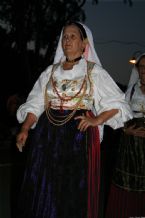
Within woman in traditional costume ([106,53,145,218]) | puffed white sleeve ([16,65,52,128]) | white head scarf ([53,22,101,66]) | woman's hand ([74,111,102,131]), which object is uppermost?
white head scarf ([53,22,101,66])

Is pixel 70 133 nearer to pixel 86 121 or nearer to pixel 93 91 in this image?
pixel 86 121

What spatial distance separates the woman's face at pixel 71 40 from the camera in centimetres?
317

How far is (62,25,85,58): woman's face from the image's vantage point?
317 cm

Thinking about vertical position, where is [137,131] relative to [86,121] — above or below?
below

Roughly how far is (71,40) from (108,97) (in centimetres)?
54

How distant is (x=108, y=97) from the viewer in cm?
310

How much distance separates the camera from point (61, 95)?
3141mm

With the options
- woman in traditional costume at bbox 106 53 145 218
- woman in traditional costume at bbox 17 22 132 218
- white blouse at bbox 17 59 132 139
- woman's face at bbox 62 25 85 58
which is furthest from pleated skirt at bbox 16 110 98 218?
woman in traditional costume at bbox 106 53 145 218

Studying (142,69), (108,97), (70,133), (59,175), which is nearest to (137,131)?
(142,69)

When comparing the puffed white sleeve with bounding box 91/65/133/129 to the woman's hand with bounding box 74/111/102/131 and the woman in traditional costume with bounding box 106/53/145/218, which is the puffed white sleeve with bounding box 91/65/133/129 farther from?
the woman in traditional costume with bounding box 106/53/145/218

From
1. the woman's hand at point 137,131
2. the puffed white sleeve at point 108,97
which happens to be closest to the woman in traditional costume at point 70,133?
the puffed white sleeve at point 108,97

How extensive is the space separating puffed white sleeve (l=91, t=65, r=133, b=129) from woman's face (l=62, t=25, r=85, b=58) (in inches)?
9.1

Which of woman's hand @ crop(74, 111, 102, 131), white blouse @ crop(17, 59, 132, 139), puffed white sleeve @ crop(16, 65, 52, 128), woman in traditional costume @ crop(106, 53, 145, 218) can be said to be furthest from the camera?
woman in traditional costume @ crop(106, 53, 145, 218)

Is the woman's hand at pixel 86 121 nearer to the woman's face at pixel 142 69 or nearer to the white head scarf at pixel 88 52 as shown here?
the white head scarf at pixel 88 52
